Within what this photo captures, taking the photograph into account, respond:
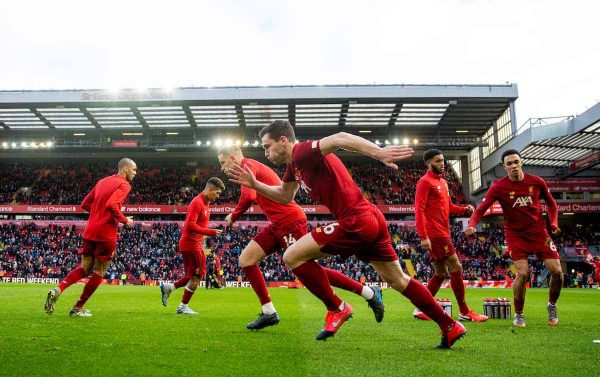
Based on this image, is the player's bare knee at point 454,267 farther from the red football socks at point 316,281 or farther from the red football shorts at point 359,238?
the red football shorts at point 359,238

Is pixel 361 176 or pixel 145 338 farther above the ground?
pixel 361 176

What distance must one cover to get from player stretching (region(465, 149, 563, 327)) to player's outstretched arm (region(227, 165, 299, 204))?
3144 mm

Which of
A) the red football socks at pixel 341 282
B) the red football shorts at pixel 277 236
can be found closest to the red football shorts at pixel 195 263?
the red football shorts at pixel 277 236

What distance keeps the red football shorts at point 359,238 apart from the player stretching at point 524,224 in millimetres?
2873

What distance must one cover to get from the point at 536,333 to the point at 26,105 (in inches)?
1628

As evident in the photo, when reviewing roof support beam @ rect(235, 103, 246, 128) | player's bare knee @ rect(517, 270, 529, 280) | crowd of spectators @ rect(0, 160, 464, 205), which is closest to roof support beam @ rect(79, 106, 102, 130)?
crowd of spectators @ rect(0, 160, 464, 205)

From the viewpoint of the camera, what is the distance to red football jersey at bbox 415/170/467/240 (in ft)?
25.0

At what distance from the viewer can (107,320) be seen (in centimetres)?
714

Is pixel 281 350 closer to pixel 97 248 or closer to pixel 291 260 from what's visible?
pixel 291 260

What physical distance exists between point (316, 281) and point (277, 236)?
1.56 m

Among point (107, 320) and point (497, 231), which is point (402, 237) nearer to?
point (497, 231)

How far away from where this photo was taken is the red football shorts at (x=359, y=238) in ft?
14.6

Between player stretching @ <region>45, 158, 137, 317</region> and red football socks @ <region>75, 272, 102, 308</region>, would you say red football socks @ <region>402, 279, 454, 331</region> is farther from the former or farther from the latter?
red football socks @ <region>75, 272, 102, 308</region>

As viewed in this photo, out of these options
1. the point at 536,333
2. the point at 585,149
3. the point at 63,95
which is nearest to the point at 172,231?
the point at 63,95
